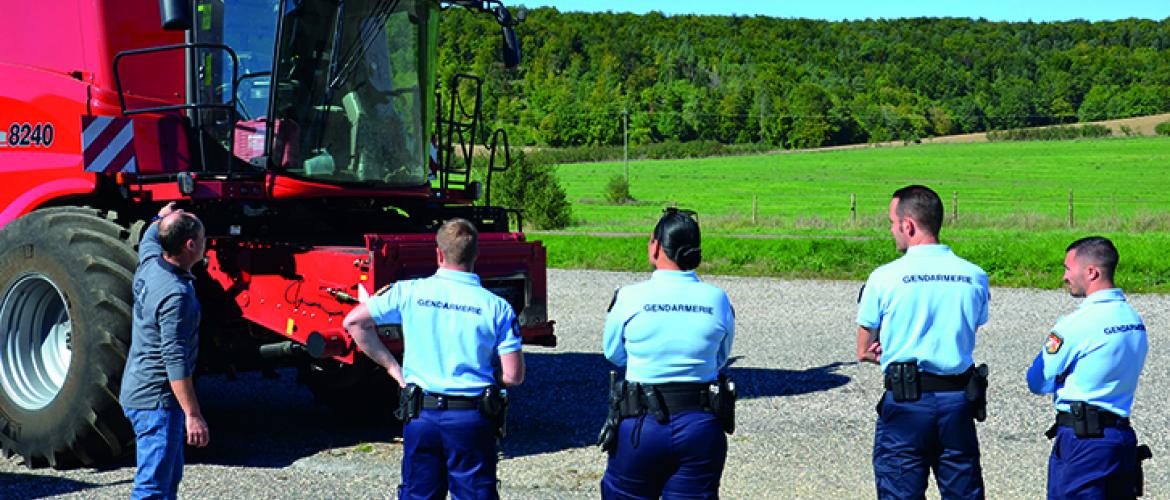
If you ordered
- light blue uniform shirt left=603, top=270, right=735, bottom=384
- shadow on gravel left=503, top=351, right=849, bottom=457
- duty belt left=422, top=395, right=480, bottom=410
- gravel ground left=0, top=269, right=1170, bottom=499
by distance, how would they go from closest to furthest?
light blue uniform shirt left=603, top=270, right=735, bottom=384 → duty belt left=422, top=395, right=480, bottom=410 → gravel ground left=0, top=269, right=1170, bottom=499 → shadow on gravel left=503, top=351, right=849, bottom=457

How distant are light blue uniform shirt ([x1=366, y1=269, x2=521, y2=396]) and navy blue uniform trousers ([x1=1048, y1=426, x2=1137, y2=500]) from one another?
2.25 m

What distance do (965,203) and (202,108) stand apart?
52.1 m

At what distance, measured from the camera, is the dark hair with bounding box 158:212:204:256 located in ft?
16.9

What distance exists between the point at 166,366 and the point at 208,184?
2.96m

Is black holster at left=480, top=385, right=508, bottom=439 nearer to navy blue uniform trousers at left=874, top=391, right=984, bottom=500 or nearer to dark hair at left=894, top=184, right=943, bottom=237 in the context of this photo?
navy blue uniform trousers at left=874, top=391, right=984, bottom=500

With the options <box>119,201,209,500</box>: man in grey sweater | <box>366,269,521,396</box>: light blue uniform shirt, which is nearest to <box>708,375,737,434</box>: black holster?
<box>366,269,521,396</box>: light blue uniform shirt

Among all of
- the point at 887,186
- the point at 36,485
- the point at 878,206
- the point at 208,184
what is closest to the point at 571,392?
the point at 208,184

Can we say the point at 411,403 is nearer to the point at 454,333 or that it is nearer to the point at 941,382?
the point at 454,333

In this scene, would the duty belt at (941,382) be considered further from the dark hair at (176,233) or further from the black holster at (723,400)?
the dark hair at (176,233)

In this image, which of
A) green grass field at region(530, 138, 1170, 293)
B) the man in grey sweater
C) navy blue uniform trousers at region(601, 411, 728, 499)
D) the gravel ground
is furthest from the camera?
green grass field at region(530, 138, 1170, 293)

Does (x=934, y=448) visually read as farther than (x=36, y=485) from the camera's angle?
No

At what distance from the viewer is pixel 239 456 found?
808 centimetres

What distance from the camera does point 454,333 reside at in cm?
474

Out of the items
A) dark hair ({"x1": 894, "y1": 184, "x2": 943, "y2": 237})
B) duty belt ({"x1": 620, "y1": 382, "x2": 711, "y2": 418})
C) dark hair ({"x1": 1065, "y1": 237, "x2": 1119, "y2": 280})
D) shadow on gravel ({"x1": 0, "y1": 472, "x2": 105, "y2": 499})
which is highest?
dark hair ({"x1": 894, "y1": 184, "x2": 943, "y2": 237})
